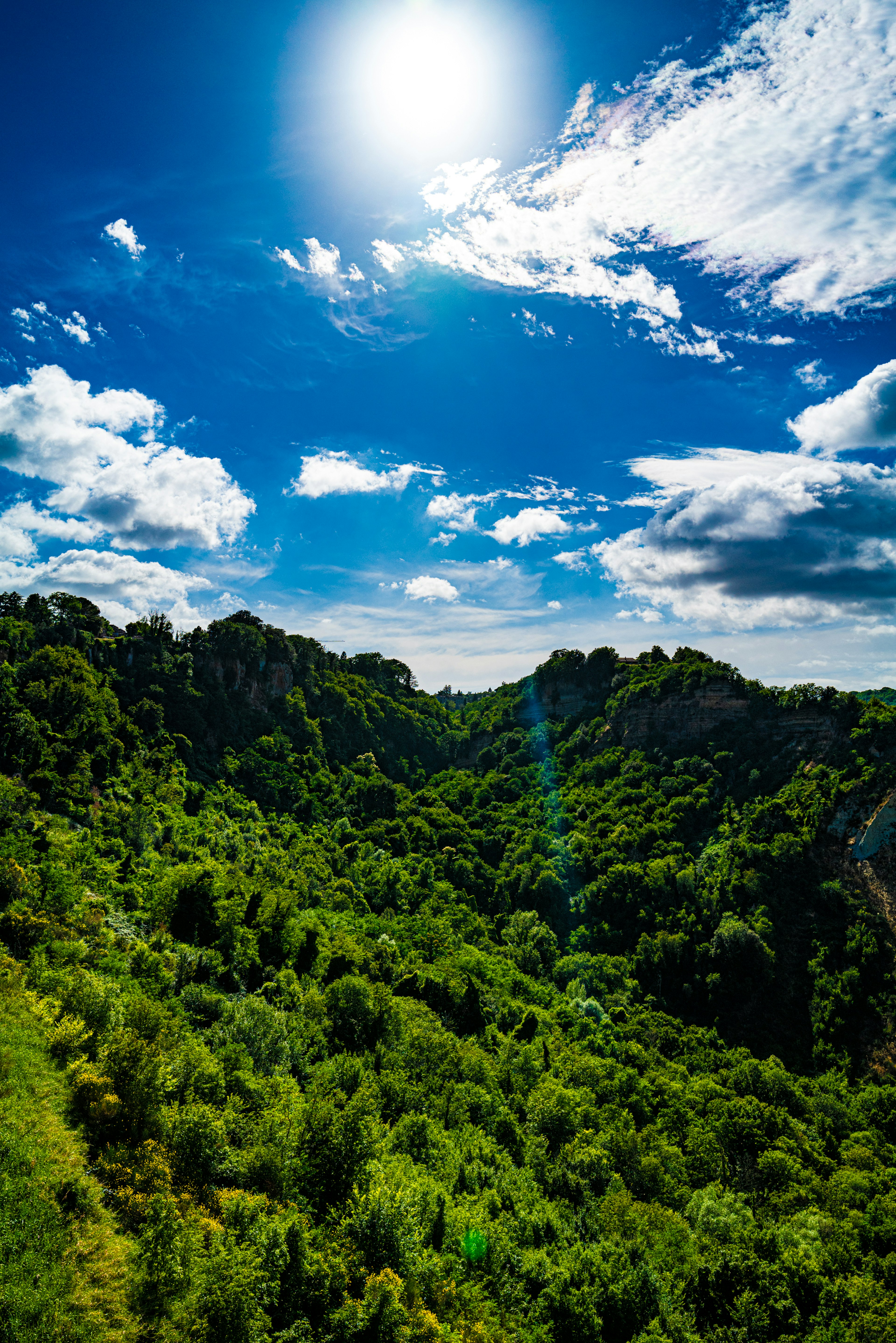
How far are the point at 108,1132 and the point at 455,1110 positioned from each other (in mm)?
27190

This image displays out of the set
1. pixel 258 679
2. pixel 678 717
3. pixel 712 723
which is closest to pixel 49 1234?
pixel 258 679

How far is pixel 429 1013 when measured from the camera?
6050cm

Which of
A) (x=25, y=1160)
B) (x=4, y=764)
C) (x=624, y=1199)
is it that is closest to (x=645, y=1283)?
(x=624, y=1199)

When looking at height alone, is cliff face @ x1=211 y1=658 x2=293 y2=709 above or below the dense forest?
above

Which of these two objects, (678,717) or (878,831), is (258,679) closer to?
(678,717)

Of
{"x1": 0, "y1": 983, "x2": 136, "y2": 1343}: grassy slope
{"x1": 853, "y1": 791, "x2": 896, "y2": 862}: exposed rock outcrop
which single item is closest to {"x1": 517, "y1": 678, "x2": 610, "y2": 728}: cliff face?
{"x1": 853, "y1": 791, "x2": 896, "y2": 862}: exposed rock outcrop

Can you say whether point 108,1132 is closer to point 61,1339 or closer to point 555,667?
point 61,1339

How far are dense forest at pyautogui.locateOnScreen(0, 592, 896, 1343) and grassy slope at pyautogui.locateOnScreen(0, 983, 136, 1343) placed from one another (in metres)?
0.12

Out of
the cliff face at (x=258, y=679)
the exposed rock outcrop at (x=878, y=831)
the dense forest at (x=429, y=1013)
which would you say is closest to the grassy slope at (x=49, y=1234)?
the dense forest at (x=429, y=1013)

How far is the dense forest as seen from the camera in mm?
24047

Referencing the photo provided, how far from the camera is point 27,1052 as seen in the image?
27.1 meters

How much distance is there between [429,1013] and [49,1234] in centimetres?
4667

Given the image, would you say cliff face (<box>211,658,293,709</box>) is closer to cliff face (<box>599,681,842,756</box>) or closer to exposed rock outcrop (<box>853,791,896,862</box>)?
cliff face (<box>599,681,842,756</box>)

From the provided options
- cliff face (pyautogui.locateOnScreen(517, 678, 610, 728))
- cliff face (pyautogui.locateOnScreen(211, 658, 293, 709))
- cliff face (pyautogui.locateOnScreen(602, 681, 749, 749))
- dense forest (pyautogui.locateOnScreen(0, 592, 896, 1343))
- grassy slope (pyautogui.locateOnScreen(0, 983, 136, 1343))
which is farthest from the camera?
cliff face (pyautogui.locateOnScreen(517, 678, 610, 728))
